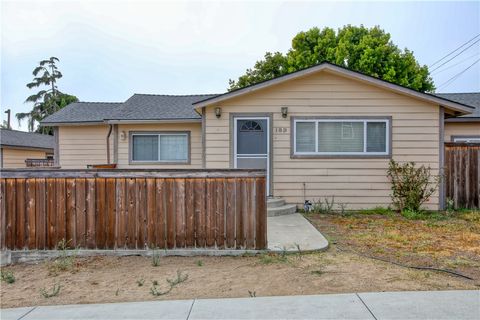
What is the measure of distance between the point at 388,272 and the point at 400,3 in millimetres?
14683

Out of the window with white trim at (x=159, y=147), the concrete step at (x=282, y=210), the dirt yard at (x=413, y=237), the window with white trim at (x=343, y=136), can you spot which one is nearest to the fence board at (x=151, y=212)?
the dirt yard at (x=413, y=237)

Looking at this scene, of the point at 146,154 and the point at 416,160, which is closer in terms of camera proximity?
the point at 416,160

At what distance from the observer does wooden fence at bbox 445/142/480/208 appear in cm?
966

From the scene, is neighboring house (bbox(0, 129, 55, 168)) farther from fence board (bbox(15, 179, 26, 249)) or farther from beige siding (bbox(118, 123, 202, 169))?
fence board (bbox(15, 179, 26, 249))

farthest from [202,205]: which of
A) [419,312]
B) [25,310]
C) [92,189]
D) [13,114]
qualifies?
[13,114]

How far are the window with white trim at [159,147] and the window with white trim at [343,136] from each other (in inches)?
175

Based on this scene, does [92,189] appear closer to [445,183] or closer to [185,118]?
[185,118]

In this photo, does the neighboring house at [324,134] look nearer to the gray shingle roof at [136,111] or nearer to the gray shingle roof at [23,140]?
the gray shingle roof at [136,111]

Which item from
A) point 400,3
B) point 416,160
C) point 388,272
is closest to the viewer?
point 388,272

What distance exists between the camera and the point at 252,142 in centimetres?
959

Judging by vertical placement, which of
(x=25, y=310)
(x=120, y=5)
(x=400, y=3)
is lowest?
(x=25, y=310)

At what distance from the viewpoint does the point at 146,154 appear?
12.1 metres

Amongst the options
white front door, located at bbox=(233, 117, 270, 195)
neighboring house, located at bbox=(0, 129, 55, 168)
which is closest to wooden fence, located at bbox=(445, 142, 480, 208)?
white front door, located at bbox=(233, 117, 270, 195)

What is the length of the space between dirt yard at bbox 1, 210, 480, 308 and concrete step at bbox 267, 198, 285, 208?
301 centimetres
